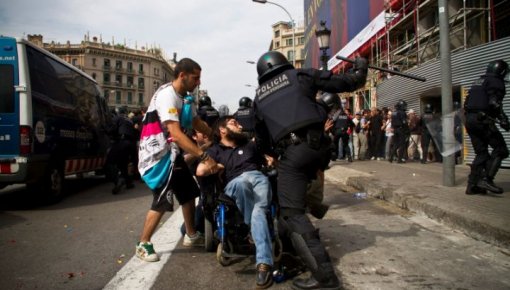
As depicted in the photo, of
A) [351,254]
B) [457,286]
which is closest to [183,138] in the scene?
[351,254]

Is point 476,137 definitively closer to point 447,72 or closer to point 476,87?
point 476,87

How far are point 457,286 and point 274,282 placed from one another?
4.30 ft

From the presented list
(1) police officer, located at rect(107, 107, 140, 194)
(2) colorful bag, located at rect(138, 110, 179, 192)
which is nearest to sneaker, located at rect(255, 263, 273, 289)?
(2) colorful bag, located at rect(138, 110, 179, 192)

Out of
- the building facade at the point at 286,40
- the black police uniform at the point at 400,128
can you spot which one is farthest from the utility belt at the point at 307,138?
the building facade at the point at 286,40

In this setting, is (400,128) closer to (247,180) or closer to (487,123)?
(487,123)

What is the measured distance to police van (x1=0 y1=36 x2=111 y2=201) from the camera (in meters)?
5.32

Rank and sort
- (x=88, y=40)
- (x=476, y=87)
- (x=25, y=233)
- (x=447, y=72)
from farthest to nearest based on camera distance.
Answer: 1. (x=88, y=40)
2. (x=447, y=72)
3. (x=476, y=87)
4. (x=25, y=233)

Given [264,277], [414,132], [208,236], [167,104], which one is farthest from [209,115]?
[414,132]

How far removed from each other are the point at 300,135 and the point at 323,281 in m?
1.03

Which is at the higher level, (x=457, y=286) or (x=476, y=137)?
(x=476, y=137)

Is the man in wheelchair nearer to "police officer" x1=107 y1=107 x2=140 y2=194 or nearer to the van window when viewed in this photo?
the van window

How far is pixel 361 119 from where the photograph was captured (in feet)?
44.9

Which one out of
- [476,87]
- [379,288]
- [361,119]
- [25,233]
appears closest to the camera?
[379,288]

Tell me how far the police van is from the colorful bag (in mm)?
3146
